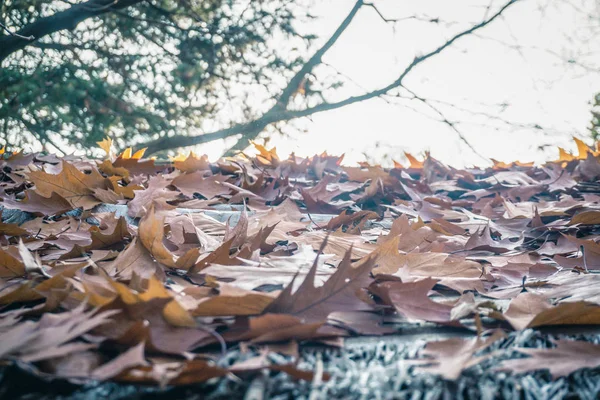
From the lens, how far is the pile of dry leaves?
0.43m

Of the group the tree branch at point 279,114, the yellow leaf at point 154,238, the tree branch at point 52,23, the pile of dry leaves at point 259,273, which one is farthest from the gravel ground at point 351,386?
the tree branch at point 279,114

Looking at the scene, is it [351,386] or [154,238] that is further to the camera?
[154,238]

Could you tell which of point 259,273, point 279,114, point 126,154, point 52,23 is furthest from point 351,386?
point 279,114

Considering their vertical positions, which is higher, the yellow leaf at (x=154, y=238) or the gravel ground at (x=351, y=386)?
the yellow leaf at (x=154, y=238)

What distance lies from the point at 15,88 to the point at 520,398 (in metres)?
4.55

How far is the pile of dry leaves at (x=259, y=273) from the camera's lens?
432mm

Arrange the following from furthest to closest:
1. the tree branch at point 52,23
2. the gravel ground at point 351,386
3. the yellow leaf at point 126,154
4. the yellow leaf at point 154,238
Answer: the tree branch at point 52,23 < the yellow leaf at point 126,154 < the yellow leaf at point 154,238 < the gravel ground at point 351,386

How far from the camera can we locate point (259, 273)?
25.1 inches

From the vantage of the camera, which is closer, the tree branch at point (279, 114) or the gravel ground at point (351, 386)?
the gravel ground at point (351, 386)

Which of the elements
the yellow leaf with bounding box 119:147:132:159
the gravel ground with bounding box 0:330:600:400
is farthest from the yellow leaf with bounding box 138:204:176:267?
the yellow leaf with bounding box 119:147:132:159

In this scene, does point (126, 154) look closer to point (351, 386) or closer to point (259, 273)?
point (259, 273)

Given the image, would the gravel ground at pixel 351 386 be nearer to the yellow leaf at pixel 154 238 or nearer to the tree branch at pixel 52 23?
the yellow leaf at pixel 154 238

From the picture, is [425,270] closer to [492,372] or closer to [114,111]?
[492,372]

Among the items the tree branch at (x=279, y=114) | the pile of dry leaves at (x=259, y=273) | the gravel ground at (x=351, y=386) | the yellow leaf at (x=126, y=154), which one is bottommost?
the gravel ground at (x=351, y=386)
